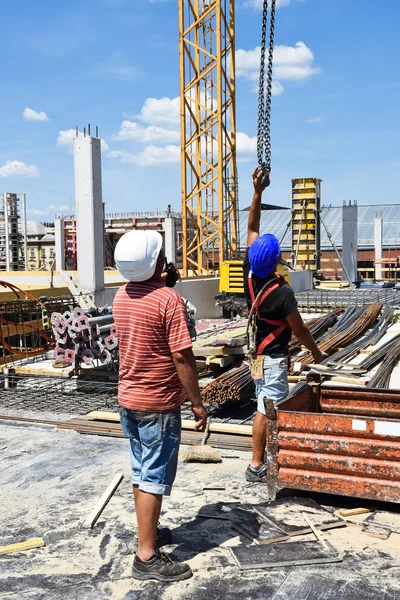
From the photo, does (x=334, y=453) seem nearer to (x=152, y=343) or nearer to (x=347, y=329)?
(x=152, y=343)

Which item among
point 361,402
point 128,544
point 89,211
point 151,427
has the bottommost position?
point 128,544

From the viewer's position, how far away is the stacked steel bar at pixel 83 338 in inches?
318

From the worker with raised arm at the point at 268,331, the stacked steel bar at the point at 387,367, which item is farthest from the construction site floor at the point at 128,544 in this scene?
the stacked steel bar at the point at 387,367

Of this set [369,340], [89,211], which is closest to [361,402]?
[369,340]

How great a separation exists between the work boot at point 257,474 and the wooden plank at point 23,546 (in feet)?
5.62

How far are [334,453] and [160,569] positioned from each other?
1515 millimetres

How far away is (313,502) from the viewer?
428cm

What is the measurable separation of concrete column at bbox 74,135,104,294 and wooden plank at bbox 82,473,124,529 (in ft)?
24.9

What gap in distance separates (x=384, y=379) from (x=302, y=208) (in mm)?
16601

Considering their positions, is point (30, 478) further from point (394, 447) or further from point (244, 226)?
point (244, 226)

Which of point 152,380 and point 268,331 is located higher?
point 268,331

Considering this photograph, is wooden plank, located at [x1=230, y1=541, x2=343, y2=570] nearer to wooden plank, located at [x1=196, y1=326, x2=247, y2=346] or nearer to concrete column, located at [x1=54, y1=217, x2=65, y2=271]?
wooden plank, located at [x1=196, y1=326, x2=247, y2=346]

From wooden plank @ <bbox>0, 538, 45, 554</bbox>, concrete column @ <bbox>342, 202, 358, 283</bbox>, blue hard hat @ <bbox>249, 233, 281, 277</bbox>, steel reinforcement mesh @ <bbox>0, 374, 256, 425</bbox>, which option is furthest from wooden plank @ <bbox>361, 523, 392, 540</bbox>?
concrete column @ <bbox>342, 202, 358, 283</bbox>

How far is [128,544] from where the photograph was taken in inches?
148
